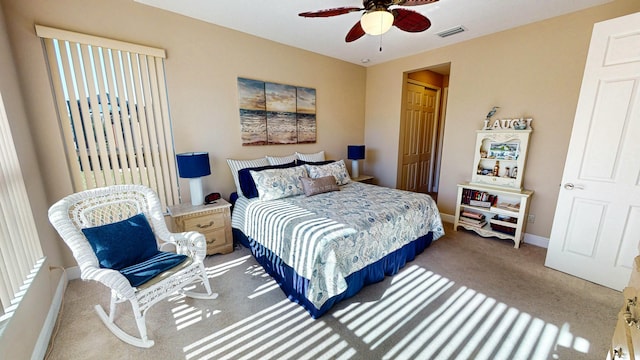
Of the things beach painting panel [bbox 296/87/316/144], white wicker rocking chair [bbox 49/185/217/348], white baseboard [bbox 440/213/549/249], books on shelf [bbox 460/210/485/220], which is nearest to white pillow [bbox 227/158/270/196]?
beach painting panel [bbox 296/87/316/144]

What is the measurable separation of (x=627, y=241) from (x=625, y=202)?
0.35 meters

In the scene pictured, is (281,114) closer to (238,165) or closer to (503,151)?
(238,165)

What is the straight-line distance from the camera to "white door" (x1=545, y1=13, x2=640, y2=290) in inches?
77.1

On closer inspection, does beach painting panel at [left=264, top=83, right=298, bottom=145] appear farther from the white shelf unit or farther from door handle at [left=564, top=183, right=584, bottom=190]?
door handle at [left=564, top=183, right=584, bottom=190]

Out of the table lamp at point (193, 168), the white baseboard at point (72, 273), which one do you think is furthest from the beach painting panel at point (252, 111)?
the white baseboard at point (72, 273)

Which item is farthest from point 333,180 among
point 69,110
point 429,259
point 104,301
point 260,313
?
point 69,110

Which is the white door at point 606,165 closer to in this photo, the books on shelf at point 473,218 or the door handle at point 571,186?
the door handle at point 571,186

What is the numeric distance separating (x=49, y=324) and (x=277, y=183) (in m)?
2.08

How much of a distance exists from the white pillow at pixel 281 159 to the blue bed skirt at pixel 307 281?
1.13 meters

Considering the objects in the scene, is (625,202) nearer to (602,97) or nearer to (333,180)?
(602,97)

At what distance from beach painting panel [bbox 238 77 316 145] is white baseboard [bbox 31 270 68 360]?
2.24 metres

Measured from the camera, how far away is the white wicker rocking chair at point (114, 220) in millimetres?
1521

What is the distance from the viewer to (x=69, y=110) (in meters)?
2.16

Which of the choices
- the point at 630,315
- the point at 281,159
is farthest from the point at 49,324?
the point at 630,315
